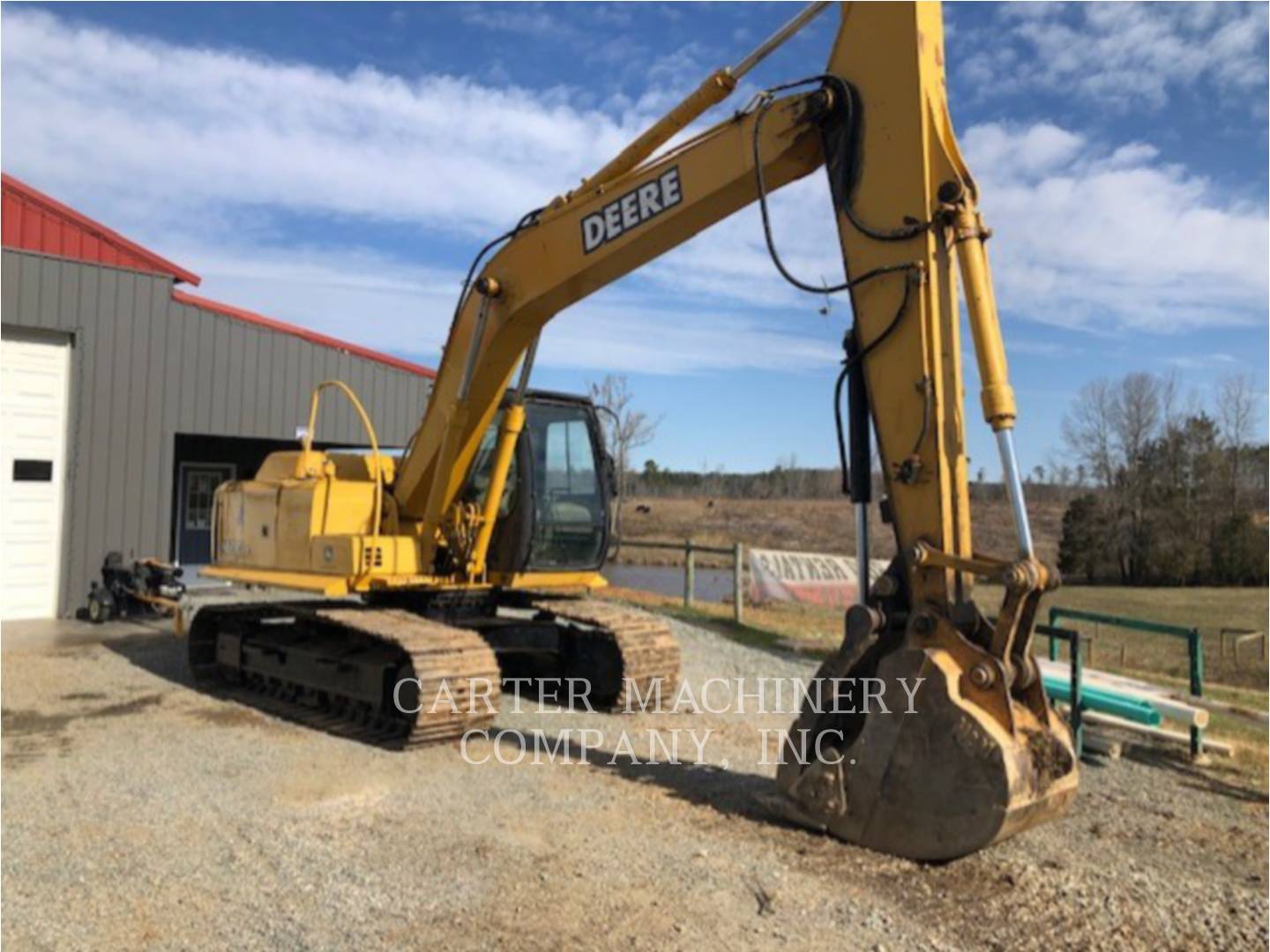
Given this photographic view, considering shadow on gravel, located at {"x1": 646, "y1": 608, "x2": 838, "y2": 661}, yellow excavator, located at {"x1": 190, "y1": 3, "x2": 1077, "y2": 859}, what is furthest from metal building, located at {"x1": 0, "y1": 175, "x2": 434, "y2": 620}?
shadow on gravel, located at {"x1": 646, "y1": 608, "x2": 838, "y2": 661}

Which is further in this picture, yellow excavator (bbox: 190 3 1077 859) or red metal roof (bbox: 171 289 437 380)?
red metal roof (bbox: 171 289 437 380)

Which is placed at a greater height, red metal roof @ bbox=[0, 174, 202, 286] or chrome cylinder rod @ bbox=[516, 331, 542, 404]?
red metal roof @ bbox=[0, 174, 202, 286]

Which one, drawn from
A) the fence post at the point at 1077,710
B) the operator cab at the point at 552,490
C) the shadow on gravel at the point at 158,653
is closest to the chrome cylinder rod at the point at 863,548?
the fence post at the point at 1077,710

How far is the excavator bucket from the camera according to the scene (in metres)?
4.03

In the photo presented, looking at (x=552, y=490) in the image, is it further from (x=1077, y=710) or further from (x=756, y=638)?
(x=756, y=638)

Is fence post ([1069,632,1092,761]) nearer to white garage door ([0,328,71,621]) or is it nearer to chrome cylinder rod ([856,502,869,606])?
chrome cylinder rod ([856,502,869,606])

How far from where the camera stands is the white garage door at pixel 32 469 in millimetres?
12289

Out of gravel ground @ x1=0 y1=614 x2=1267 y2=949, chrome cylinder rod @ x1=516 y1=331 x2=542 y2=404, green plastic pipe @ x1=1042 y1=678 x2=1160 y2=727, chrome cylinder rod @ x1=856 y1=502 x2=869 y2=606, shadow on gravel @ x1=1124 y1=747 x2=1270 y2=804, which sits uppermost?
chrome cylinder rod @ x1=516 y1=331 x2=542 y2=404

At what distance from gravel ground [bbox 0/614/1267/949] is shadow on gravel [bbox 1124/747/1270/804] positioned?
0.03 metres

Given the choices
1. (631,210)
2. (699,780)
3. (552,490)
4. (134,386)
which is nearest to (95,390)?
(134,386)

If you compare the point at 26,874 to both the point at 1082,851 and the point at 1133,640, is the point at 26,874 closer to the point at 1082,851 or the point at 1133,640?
the point at 1082,851

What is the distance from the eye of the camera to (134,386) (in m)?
13.2

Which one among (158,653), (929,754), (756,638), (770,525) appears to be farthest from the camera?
(770,525)

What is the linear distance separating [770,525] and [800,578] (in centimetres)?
2940
